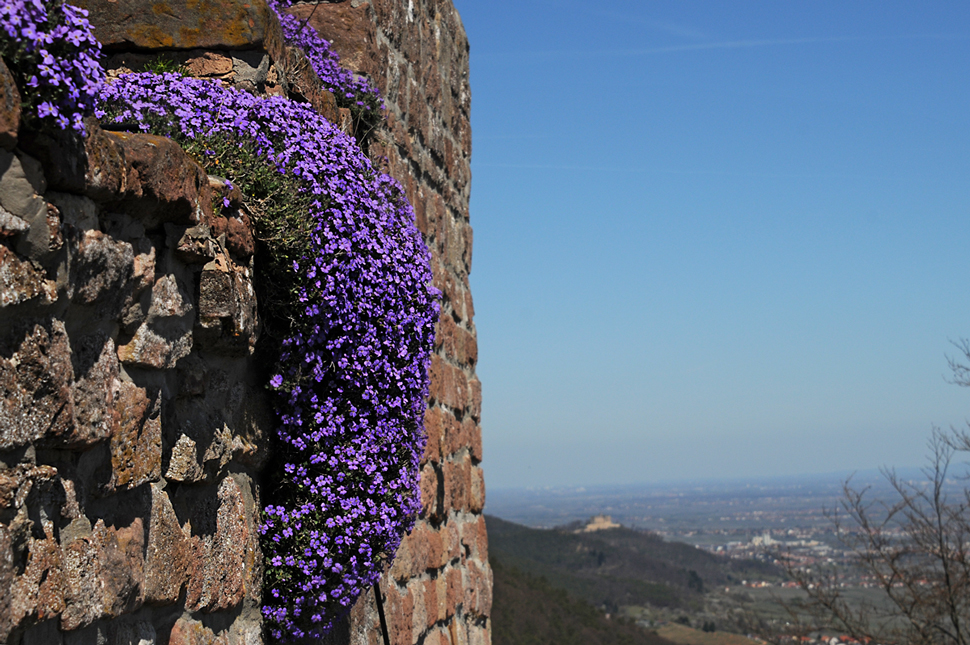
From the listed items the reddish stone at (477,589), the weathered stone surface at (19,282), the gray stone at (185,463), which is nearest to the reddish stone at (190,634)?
the gray stone at (185,463)

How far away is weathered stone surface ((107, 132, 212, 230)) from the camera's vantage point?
5.57ft

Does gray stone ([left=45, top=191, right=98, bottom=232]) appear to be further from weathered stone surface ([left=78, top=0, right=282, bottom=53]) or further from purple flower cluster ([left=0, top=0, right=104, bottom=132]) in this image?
weathered stone surface ([left=78, top=0, right=282, bottom=53])

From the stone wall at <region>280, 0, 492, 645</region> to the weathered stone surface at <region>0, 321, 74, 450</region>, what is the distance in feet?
5.65

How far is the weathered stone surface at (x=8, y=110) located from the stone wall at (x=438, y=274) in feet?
6.87

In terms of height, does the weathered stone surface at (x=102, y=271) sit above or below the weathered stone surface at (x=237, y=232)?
below

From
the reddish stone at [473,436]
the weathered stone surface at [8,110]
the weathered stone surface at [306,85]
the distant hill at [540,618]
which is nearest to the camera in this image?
the weathered stone surface at [8,110]

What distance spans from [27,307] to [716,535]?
9998 cm

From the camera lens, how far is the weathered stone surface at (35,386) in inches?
52.6

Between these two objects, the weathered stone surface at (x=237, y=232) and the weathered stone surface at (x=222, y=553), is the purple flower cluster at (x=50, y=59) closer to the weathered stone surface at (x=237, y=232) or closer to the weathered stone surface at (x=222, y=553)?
the weathered stone surface at (x=237, y=232)

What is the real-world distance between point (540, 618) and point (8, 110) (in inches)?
899

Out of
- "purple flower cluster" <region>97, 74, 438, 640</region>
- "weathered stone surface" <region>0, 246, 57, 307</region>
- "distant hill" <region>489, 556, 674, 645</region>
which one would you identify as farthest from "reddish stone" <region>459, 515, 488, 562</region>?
"distant hill" <region>489, 556, 674, 645</region>

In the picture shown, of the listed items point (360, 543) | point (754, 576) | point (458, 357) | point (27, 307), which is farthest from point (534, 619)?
point (754, 576)

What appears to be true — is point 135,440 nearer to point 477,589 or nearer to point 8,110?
point 8,110

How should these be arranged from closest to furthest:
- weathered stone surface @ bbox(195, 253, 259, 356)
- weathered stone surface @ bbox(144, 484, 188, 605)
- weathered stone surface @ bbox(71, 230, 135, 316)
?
weathered stone surface @ bbox(71, 230, 135, 316) < weathered stone surface @ bbox(144, 484, 188, 605) < weathered stone surface @ bbox(195, 253, 259, 356)
